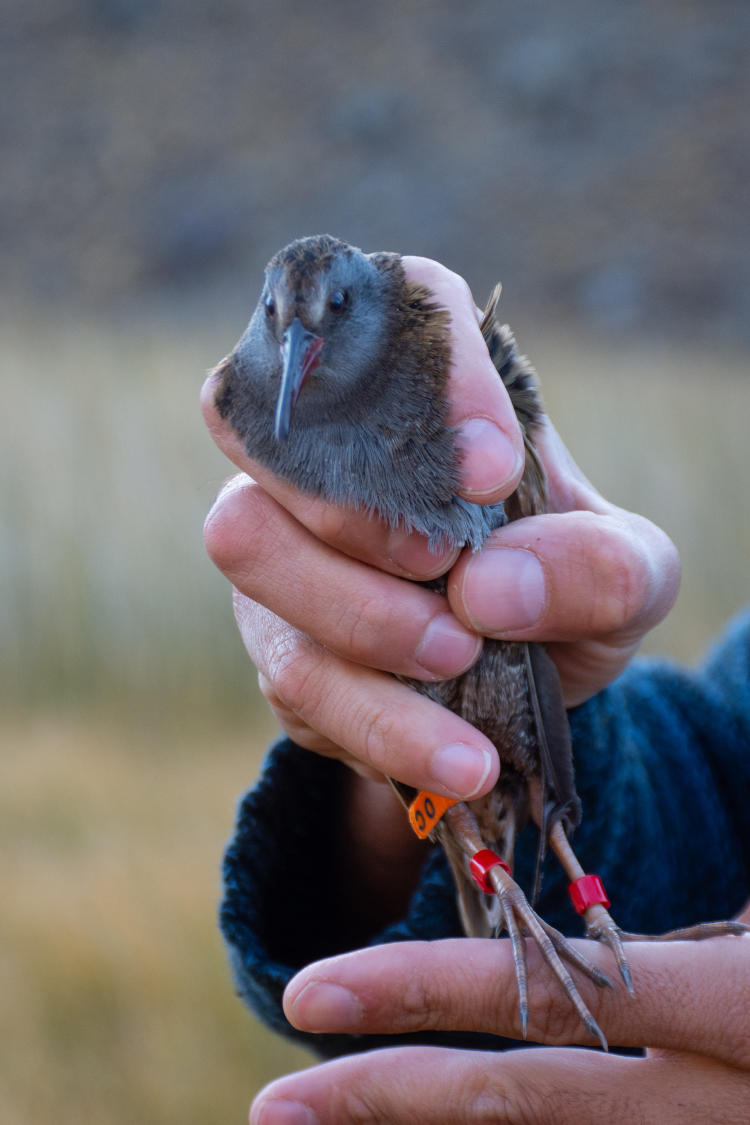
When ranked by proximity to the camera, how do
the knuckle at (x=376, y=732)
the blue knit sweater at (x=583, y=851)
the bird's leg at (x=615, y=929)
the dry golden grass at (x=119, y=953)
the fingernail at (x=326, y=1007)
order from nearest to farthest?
the fingernail at (x=326, y=1007)
the bird's leg at (x=615, y=929)
the knuckle at (x=376, y=732)
the blue knit sweater at (x=583, y=851)
the dry golden grass at (x=119, y=953)

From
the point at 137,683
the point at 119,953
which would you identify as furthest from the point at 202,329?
the point at 119,953

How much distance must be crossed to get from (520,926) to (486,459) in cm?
60

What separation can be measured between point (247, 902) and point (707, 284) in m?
12.7

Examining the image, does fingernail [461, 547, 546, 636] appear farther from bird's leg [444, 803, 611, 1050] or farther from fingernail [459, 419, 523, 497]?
bird's leg [444, 803, 611, 1050]

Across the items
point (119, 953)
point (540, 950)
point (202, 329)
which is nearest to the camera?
point (540, 950)

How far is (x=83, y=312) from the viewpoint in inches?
498

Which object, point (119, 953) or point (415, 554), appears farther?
point (119, 953)

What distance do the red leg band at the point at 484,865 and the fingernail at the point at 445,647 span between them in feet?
0.84

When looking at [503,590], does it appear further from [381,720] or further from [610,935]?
[610,935]

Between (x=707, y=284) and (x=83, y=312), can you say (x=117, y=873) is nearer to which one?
(x=83, y=312)

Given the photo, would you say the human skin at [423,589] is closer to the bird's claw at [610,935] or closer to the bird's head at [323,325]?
the bird's head at [323,325]

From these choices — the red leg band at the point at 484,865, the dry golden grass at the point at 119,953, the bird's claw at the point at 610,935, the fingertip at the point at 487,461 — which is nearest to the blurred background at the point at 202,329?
the dry golden grass at the point at 119,953

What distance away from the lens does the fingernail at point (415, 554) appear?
1.46m

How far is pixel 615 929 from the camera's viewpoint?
56.5 inches
